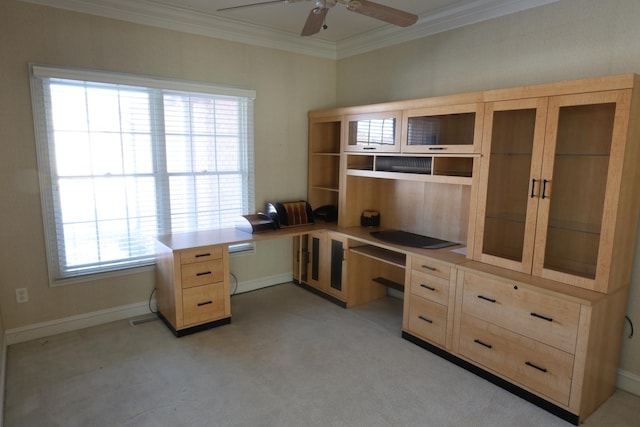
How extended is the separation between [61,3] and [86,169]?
1216 mm

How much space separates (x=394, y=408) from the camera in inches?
93.0

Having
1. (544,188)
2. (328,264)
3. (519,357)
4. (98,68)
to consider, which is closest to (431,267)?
(519,357)

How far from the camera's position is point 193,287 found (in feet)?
10.6

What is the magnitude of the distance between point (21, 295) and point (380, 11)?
3.26 m

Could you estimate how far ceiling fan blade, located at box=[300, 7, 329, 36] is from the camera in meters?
2.29

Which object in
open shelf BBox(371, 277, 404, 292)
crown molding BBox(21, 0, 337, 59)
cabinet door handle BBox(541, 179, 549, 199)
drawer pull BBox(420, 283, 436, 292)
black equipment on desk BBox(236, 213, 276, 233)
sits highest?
crown molding BBox(21, 0, 337, 59)

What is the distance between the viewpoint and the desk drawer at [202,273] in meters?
3.17

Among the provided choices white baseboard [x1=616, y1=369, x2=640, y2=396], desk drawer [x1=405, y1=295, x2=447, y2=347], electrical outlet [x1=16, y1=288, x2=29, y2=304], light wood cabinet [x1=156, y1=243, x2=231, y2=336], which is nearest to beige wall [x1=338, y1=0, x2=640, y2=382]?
white baseboard [x1=616, y1=369, x2=640, y2=396]

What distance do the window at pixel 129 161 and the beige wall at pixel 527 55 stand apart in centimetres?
152

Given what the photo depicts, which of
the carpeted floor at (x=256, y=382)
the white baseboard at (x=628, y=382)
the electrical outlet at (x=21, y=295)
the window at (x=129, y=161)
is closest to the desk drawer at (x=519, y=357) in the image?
the carpeted floor at (x=256, y=382)

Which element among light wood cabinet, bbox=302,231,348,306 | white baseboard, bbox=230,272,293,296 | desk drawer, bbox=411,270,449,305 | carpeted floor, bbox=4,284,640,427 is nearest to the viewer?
carpeted floor, bbox=4,284,640,427

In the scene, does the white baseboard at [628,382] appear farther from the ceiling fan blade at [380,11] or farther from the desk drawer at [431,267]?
the ceiling fan blade at [380,11]

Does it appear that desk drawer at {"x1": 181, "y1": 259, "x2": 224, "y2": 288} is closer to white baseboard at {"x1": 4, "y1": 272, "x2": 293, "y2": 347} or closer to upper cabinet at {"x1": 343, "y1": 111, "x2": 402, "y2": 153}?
white baseboard at {"x1": 4, "y1": 272, "x2": 293, "y2": 347}

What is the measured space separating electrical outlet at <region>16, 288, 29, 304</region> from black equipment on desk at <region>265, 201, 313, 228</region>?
6.72ft
